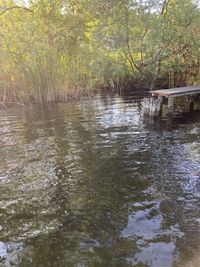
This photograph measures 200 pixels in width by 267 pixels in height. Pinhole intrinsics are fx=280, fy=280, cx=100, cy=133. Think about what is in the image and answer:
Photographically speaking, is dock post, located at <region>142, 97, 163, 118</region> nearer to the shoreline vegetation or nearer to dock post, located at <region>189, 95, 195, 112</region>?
dock post, located at <region>189, 95, 195, 112</region>

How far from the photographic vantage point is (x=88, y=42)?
1673cm

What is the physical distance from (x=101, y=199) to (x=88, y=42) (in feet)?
45.6

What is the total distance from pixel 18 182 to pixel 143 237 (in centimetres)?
285

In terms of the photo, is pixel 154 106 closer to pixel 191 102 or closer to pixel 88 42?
pixel 191 102

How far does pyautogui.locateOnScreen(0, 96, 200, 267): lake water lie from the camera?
3230 millimetres

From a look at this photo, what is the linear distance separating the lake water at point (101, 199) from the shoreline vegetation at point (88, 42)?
7.89m

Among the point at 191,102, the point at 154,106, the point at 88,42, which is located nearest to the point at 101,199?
the point at 154,106

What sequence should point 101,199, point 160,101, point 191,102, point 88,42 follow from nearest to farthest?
point 101,199 < point 160,101 < point 191,102 < point 88,42

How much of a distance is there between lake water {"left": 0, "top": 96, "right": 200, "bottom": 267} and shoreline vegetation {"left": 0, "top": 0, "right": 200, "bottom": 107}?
25.9 ft

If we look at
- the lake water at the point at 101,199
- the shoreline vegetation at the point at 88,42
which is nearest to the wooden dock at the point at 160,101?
the lake water at the point at 101,199

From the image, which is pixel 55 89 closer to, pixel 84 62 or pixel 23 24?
pixel 84 62

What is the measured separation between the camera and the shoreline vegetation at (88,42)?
47.7ft

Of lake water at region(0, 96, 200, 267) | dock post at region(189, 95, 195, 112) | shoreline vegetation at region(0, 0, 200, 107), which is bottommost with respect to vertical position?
lake water at region(0, 96, 200, 267)

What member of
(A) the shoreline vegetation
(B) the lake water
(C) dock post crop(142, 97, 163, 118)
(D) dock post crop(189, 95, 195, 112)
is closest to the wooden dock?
(C) dock post crop(142, 97, 163, 118)
